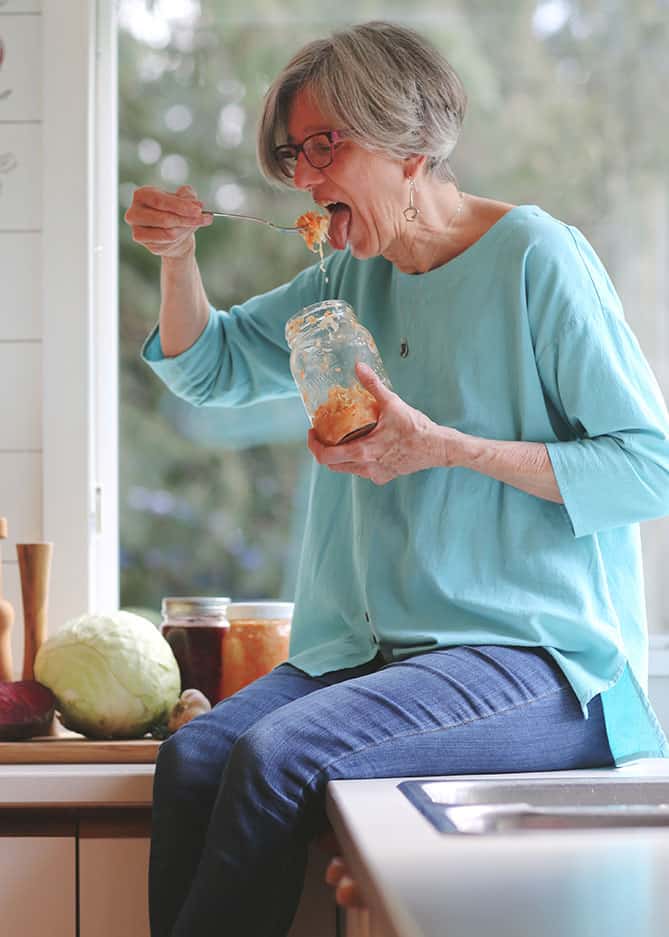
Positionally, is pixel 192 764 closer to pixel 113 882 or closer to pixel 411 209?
pixel 113 882

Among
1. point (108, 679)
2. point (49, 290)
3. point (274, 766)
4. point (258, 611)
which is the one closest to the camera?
point (274, 766)

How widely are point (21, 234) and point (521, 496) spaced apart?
1.05 m

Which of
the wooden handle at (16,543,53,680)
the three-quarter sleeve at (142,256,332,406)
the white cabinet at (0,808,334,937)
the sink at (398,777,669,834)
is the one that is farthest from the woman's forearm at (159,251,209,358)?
the sink at (398,777,669,834)

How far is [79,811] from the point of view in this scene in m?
1.45

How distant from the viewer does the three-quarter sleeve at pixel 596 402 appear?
4.37 feet

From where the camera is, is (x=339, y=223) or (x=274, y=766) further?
(x=339, y=223)

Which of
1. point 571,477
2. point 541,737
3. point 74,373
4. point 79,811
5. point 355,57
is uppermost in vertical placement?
point 355,57

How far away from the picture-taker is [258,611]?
186cm

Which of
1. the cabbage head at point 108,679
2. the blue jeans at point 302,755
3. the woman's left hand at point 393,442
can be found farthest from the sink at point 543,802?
the cabbage head at point 108,679

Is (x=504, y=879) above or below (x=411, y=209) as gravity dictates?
below

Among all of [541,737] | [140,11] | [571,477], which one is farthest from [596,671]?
[140,11]

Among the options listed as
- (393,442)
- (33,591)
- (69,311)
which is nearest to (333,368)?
(393,442)

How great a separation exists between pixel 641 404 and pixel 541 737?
37 centimetres

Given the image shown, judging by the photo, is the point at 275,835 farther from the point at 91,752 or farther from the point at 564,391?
the point at 564,391
